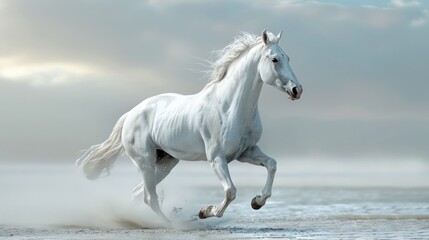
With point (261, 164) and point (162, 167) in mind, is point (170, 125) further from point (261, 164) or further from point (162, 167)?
point (261, 164)

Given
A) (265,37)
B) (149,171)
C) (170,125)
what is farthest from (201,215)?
(265,37)

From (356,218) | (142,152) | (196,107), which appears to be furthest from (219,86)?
(356,218)

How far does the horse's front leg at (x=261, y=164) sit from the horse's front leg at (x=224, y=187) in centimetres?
30

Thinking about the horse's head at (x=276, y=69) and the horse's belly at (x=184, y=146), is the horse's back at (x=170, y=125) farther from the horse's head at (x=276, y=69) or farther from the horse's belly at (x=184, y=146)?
the horse's head at (x=276, y=69)

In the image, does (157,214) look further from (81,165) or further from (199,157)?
(81,165)

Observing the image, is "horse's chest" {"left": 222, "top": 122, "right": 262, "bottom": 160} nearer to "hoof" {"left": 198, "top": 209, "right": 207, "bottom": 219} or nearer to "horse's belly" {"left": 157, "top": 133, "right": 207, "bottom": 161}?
"horse's belly" {"left": 157, "top": 133, "right": 207, "bottom": 161}

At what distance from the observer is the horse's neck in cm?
1206

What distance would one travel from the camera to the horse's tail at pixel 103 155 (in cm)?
1431

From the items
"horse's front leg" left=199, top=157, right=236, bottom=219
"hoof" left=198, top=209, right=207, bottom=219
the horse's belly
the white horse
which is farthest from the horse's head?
"hoof" left=198, top=209, right=207, bottom=219

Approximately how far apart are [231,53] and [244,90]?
71 centimetres

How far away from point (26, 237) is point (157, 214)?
6.74 ft

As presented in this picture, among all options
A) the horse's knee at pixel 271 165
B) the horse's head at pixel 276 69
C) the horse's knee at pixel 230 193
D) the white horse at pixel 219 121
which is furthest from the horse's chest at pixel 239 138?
the horse's head at pixel 276 69

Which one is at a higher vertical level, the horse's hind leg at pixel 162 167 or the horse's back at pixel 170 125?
the horse's back at pixel 170 125

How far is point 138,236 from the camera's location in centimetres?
1169
